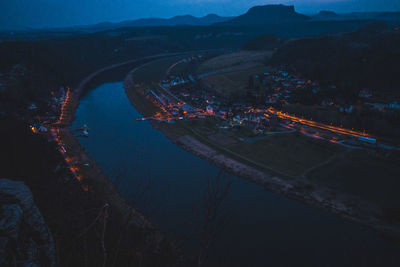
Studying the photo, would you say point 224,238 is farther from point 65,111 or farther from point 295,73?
point 295,73

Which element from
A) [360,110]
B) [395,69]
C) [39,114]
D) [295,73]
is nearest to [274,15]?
[295,73]

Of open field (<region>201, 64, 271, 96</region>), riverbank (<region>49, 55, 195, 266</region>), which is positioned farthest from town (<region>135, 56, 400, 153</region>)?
riverbank (<region>49, 55, 195, 266</region>)

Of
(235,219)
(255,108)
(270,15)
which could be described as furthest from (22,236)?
(270,15)

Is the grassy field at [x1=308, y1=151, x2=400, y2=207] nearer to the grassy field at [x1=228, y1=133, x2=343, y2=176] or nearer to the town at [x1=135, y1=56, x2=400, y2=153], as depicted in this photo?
the grassy field at [x1=228, y1=133, x2=343, y2=176]

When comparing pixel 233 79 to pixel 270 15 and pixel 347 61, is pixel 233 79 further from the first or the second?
pixel 270 15

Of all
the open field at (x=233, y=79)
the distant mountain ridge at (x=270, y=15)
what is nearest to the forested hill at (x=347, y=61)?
the open field at (x=233, y=79)

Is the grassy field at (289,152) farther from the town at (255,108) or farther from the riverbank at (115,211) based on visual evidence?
the riverbank at (115,211)
